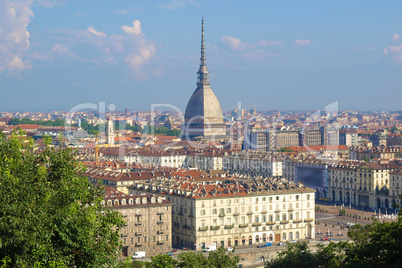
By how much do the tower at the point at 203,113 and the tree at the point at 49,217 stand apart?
462ft

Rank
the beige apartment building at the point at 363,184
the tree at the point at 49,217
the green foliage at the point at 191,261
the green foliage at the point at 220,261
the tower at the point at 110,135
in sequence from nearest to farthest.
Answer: the tree at the point at 49,217
the green foliage at the point at 220,261
the green foliage at the point at 191,261
the beige apartment building at the point at 363,184
the tower at the point at 110,135

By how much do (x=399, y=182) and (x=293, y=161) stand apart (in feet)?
66.9

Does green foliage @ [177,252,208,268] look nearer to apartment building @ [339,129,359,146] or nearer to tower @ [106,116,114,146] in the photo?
tower @ [106,116,114,146]

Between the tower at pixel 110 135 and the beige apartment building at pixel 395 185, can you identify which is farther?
the tower at pixel 110 135

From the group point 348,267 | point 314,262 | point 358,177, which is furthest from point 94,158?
point 348,267

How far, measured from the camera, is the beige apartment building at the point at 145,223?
154 feet

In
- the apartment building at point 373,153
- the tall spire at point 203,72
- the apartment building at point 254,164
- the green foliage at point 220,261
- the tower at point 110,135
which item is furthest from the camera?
the tall spire at point 203,72

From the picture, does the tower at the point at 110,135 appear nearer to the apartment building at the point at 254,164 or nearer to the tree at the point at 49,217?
the apartment building at the point at 254,164

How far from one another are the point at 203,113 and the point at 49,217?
151 meters

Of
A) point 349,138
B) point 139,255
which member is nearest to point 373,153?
point 349,138

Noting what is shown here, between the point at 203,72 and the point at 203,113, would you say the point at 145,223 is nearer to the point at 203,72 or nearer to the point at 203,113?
the point at 203,113

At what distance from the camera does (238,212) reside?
172 ft

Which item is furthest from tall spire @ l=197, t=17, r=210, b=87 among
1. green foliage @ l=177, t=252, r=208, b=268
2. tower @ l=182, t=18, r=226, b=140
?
green foliage @ l=177, t=252, r=208, b=268

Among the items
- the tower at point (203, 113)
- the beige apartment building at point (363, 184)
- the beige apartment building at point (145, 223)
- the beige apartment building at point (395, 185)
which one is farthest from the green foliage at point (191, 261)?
the tower at point (203, 113)
